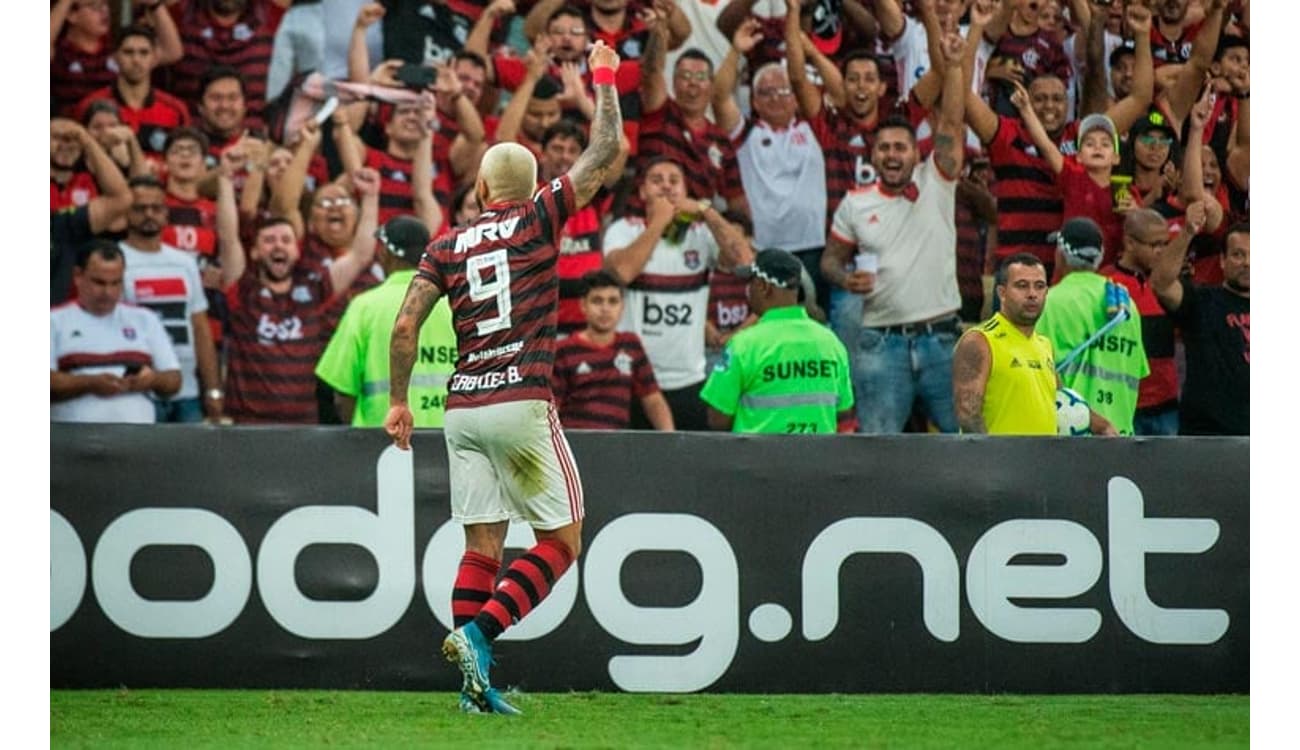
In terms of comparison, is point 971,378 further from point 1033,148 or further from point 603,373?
point 1033,148

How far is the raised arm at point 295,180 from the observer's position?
1027cm

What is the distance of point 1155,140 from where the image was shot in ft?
33.8

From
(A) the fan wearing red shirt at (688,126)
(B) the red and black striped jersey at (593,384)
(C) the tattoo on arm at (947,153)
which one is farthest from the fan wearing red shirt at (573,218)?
(C) the tattoo on arm at (947,153)

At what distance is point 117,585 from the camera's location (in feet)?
27.3

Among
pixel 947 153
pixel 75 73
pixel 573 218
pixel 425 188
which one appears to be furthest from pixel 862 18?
pixel 75 73

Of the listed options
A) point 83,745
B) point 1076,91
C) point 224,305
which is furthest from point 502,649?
point 1076,91

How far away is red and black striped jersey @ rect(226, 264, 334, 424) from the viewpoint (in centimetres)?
981

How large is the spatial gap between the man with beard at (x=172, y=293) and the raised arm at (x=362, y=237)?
0.70 m

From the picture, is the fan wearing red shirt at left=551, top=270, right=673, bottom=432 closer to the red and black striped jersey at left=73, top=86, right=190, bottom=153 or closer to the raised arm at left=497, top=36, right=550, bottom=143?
the raised arm at left=497, top=36, right=550, bottom=143

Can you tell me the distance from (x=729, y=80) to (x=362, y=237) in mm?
2108

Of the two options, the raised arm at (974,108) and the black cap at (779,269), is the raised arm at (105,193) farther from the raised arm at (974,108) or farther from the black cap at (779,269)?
the raised arm at (974,108)

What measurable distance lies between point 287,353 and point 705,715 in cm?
351

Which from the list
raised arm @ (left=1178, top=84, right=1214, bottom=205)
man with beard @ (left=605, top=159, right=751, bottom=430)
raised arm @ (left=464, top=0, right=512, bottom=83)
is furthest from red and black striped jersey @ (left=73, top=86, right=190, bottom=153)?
raised arm @ (left=1178, top=84, right=1214, bottom=205)

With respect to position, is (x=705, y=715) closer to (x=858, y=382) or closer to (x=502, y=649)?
(x=502, y=649)
